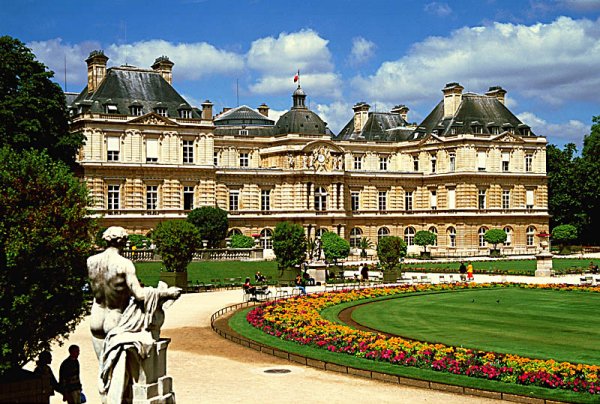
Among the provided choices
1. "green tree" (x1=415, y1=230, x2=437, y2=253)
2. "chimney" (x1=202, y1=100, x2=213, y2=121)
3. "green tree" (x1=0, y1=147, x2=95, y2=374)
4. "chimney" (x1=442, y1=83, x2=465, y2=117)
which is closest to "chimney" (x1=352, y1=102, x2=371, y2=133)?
"chimney" (x1=442, y1=83, x2=465, y2=117)

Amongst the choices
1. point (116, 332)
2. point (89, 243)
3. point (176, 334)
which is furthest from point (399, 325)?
point (116, 332)

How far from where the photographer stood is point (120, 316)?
11406 mm

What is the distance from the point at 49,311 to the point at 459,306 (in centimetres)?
2302

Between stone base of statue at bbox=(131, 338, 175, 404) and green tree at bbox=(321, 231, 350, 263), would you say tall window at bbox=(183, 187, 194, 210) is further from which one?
stone base of statue at bbox=(131, 338, 175, 404)

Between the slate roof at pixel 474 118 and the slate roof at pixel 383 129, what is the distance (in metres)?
3.04

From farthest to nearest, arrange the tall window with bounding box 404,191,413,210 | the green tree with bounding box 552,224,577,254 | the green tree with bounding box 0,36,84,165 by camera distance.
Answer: the tall window with bounding box 404,191,413,210 → the green tree with bounding box 552,224,577,254 → the green tree with bounding box 0,36,84,165

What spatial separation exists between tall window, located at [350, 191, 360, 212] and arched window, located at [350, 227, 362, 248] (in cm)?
208

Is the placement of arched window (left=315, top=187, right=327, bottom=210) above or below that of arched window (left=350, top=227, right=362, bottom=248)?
above

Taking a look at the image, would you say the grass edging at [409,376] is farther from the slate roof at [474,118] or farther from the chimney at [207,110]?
the slate roof at [474,118]

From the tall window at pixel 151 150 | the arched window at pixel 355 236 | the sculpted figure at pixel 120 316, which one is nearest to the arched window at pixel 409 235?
the arched window at pixel 355 236

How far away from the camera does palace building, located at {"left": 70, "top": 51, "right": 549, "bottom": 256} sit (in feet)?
219

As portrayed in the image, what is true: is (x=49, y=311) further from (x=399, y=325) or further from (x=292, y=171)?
(x=292, y=171)

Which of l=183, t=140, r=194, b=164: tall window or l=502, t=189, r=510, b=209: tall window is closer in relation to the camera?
l=183, t=140, r=194, b=164: tall window

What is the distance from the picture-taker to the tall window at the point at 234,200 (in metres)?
75.4
